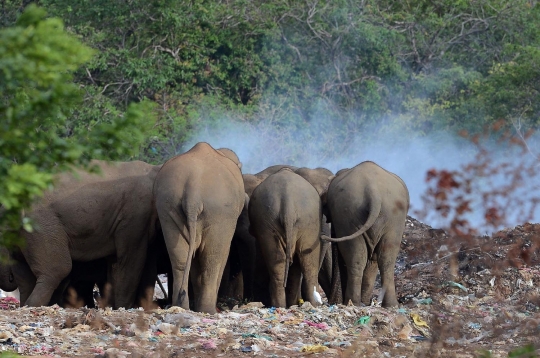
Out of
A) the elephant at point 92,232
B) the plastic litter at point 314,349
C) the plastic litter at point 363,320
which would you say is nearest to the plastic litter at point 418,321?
the plastic litter at point 363,320

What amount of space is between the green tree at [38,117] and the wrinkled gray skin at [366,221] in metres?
6.74

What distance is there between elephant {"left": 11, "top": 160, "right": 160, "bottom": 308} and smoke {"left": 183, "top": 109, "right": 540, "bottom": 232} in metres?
9.04

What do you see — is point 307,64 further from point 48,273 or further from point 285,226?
point 285,226

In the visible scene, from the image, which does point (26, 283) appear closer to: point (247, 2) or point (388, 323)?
Answer: point (388, 323)

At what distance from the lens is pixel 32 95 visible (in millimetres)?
4027

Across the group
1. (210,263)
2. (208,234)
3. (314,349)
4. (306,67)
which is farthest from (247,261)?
(306,67)

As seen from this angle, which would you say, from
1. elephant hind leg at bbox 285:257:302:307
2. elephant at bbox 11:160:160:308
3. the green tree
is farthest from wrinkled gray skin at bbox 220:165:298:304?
the green tree

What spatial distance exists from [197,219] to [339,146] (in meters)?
13.2

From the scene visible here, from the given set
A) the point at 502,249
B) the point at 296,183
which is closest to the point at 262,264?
the point at 296,183

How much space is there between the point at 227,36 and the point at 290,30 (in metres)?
1.63

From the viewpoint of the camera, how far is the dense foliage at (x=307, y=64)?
2195 cm

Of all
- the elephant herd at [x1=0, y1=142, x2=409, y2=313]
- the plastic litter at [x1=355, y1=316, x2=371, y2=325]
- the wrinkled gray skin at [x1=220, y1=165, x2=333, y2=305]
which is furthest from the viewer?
the wrinkled gray skin at [x1=220, y1=165, x2=333, y2=305]

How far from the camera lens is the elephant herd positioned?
10.5 m

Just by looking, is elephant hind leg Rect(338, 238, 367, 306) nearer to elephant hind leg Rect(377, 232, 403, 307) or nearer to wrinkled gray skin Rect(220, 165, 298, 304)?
elephant hind leg Rect(377, 232, 403, 307)
